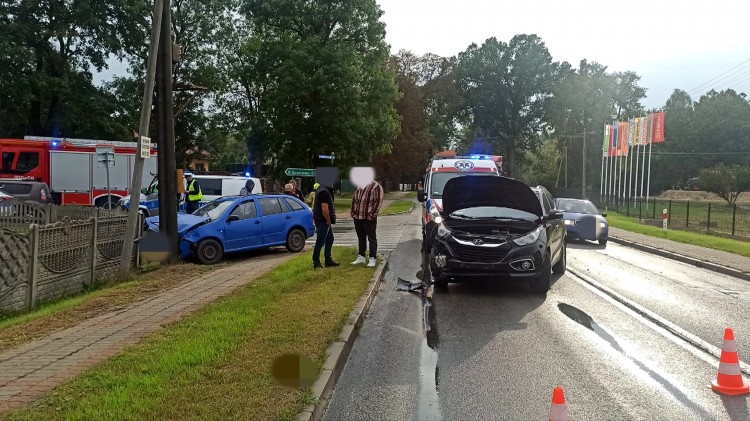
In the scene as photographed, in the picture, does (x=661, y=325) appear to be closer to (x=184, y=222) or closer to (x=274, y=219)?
(x=274, y=219)

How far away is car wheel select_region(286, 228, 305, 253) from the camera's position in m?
16.1

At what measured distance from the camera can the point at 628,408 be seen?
5.11 meters

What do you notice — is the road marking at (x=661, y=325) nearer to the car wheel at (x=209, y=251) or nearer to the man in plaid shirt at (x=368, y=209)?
the man in plaid shirt at (x=368, y=209)

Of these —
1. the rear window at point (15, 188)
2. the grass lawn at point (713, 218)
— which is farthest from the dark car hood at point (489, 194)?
the grass lawn at point (713, 218)

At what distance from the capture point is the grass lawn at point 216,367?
454cm

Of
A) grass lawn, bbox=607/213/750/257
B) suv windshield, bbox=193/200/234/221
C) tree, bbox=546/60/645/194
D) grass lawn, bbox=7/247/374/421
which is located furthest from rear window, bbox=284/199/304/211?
tree, bbox=546/60/645/194

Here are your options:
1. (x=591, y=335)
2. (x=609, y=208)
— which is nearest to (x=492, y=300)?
(x=591, y=335)

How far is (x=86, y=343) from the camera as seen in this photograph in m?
6.76

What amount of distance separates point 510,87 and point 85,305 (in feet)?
247

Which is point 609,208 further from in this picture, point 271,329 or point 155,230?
point 271,329

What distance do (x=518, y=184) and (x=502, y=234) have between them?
1.46 metres

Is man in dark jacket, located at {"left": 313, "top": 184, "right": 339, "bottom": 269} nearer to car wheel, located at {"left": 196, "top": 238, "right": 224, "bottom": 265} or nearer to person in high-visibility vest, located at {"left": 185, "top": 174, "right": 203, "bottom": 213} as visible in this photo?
car wheel, located at {"left": 196, "top": 238, "right": 224, "bottom": 265}

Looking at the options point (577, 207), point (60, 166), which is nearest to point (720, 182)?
point (577, 207)

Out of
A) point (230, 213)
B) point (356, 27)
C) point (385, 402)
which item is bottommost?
point (385, 402)
